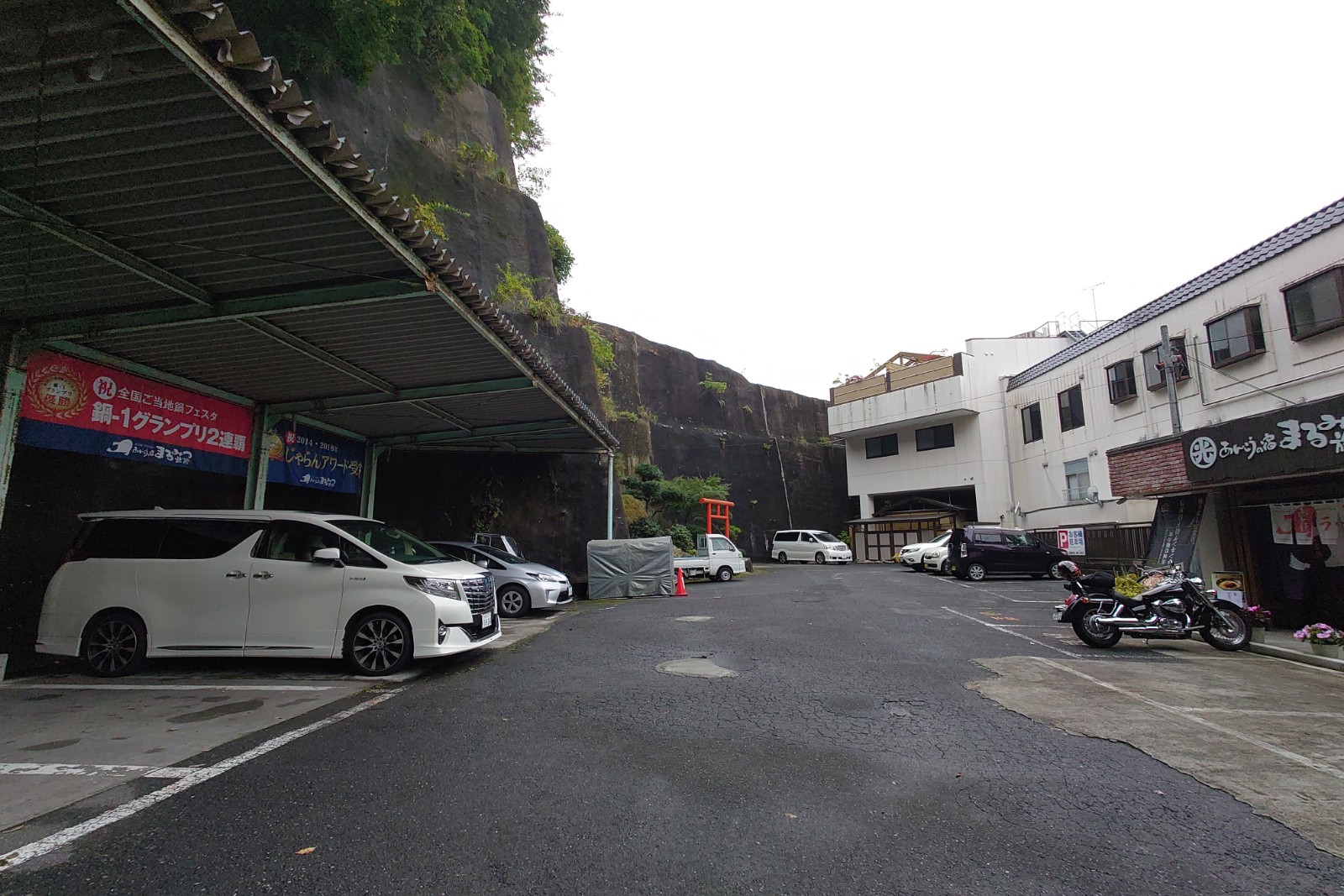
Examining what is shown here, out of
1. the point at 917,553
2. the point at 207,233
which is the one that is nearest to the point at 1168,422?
the point at 917,553

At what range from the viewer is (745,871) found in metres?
2.64

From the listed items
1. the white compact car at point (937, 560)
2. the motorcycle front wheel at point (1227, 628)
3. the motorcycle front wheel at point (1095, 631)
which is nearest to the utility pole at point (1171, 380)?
the white compact car at point (937, 560)

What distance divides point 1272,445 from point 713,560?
14555 millimetres

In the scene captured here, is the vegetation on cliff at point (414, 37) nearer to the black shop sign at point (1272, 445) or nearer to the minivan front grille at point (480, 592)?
the minivan front grille at point (480, 592)

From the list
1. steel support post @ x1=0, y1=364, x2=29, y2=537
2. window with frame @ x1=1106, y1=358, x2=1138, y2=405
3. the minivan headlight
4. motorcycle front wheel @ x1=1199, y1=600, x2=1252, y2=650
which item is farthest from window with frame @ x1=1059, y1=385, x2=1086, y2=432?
steel support post @ x1=0, y1=364, x2=29, y2=537

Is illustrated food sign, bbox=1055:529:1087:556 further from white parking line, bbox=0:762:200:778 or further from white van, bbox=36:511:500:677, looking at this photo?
white parking line, bbox=0:762:200:778

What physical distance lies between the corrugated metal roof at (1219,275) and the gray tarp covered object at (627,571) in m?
15.6

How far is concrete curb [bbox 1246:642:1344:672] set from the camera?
7.40m

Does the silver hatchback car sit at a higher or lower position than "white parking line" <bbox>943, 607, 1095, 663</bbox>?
higher

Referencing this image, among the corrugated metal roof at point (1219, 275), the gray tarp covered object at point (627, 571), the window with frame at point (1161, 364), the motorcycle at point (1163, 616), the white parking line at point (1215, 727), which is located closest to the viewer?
the white parking line at point (1215, 727)

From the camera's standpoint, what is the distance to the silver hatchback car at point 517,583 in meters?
12.0

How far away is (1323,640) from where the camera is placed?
304 inches

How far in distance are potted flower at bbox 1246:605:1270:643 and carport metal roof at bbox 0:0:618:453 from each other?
33.5 feet

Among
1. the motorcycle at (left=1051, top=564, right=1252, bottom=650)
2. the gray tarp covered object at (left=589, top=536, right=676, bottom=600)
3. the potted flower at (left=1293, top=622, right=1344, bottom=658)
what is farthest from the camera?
the gray tarp covered object at (left=589, top=536, right=676, bottom=600)
